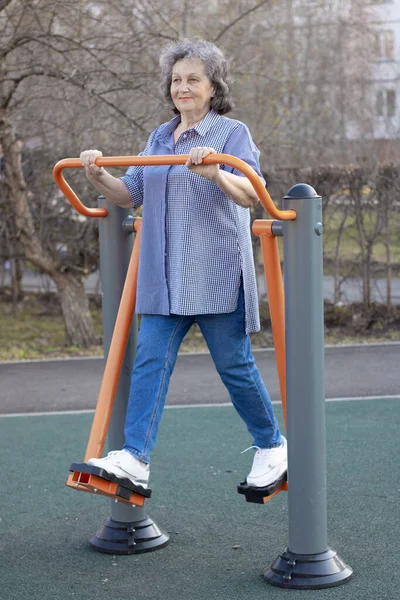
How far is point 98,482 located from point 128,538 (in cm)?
54

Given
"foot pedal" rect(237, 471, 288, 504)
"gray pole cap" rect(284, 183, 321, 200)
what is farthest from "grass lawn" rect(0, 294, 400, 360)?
"gray pole cap" rect(284, 183, 321, 200)

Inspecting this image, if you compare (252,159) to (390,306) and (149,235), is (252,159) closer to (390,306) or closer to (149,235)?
(149,235)

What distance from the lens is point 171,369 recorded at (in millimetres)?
3514

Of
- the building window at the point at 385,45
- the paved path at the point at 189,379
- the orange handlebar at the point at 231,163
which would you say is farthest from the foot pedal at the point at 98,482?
the building window at the point at 385,45

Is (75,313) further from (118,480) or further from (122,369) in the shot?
(118,480)

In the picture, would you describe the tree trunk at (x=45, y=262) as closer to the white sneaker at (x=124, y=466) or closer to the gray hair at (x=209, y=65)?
the gray hair at (x=209, y=65)

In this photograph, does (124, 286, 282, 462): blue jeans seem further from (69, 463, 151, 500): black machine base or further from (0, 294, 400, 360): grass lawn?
(0, 294, 400, 360): grass lawn

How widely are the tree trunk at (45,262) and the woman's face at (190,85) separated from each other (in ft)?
19.3

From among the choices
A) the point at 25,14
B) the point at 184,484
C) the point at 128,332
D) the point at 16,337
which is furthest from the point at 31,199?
the point at 128,332

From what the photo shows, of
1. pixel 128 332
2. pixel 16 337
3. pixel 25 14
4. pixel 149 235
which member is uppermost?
pixel 25 14

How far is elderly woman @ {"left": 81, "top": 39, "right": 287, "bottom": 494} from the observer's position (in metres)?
3.45

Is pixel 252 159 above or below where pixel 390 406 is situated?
above

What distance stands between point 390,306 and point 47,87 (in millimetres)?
3997

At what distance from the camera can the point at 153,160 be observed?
324 cm
